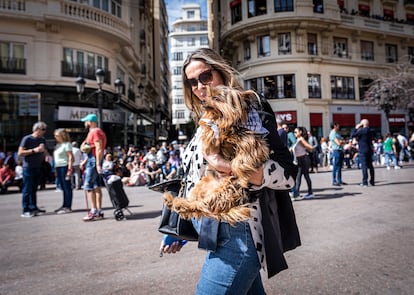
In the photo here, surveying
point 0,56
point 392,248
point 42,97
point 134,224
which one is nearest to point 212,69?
point 392,248

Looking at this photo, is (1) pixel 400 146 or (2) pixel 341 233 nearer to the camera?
(2) pixel 341 233

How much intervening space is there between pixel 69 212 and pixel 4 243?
2.35 meters

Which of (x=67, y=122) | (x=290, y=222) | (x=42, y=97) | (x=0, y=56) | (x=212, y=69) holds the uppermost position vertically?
(x=0, y=56)

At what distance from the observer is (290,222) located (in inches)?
57.4

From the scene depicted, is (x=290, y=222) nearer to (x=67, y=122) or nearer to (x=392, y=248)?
(x=392, y=248)

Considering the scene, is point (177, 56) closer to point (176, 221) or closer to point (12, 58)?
point (12, 58)

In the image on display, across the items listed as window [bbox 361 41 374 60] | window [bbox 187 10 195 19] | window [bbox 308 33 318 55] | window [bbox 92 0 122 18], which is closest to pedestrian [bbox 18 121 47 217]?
window [bbox 92 0 122 18]

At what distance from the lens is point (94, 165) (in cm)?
588

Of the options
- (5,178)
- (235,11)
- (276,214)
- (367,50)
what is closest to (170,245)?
(276,214)

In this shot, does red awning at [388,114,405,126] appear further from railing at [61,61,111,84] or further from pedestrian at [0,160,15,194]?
pedestrian at [0,160,15,194]

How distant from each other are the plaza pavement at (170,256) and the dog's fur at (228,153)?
5.65 ft

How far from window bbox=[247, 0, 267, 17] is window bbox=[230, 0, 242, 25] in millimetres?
1215

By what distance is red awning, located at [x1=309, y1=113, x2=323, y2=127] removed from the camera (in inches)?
1024

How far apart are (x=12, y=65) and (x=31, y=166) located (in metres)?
13.1
